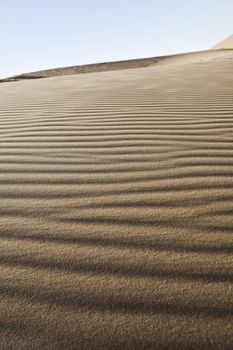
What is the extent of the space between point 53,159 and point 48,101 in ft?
7.38

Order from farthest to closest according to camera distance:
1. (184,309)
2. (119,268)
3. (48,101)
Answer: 1. (48,101)
2. (119,268)
3. (184,309)

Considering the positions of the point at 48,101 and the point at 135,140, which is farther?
the point at 48,101

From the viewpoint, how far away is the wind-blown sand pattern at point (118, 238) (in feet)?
3.35

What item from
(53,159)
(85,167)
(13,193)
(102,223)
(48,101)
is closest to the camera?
(102,223)

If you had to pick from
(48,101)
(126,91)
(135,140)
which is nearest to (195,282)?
(135,140)

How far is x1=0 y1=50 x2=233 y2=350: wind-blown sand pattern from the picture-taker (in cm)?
102

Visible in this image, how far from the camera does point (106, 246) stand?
4.45ft

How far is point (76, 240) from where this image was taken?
55.3 inches

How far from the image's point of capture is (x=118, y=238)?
140cm

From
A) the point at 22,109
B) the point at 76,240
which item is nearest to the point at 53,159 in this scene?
the point at 76,240

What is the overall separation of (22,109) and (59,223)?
2.64 meters

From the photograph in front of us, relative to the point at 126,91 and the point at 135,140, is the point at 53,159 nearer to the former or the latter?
the point at 135,140

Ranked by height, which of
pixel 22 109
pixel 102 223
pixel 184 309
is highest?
pixel 22 109

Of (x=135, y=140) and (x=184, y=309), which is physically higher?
(x=135, y=140)
